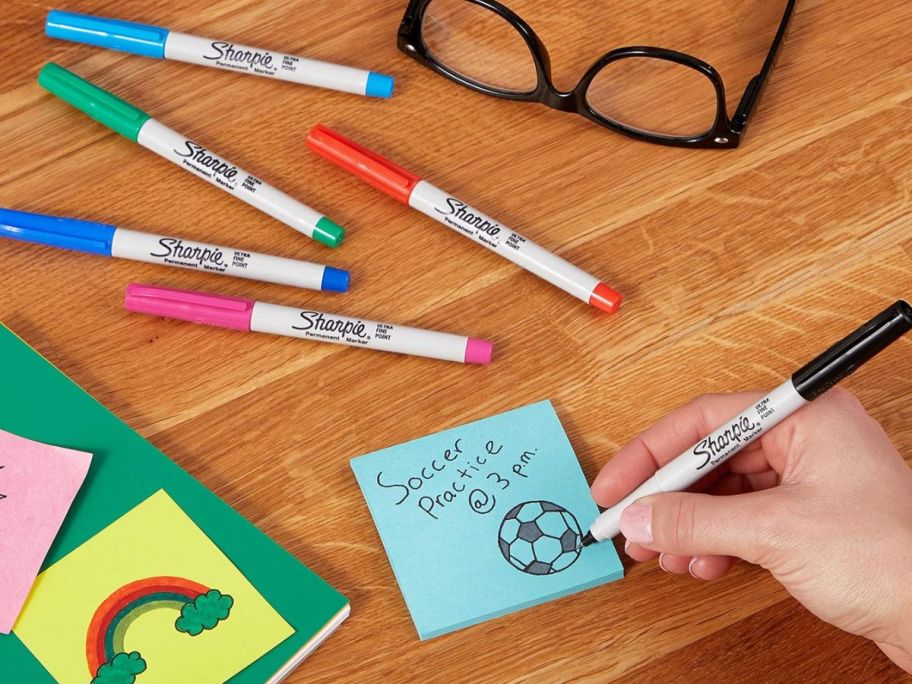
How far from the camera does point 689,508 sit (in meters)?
0.71

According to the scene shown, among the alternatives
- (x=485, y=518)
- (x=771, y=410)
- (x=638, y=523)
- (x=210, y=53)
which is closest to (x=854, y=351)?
(x=771, y=410)

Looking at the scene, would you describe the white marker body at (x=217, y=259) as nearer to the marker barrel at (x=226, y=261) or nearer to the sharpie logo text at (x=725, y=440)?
the marker barrel at (x=226, y=261)

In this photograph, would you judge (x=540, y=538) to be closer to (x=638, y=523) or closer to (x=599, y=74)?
(x=638, y=523)

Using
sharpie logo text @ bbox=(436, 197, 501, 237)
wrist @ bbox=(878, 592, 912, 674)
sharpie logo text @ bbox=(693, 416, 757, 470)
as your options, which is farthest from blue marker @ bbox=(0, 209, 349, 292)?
wrist @ bbox=(878, 592, 912, 674)

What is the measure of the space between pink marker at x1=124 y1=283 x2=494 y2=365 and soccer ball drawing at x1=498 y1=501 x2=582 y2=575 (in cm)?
12

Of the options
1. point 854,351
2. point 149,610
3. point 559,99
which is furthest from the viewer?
point 559,99

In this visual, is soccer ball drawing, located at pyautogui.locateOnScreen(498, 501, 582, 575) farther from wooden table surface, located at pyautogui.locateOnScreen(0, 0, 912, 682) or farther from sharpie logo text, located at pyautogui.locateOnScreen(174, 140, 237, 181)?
sharpie logo text, located at pyautogui.locateOnScreen(174, 140, 237, 181)

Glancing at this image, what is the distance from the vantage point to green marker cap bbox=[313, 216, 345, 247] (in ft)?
2.93

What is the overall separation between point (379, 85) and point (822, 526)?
518 millimetres

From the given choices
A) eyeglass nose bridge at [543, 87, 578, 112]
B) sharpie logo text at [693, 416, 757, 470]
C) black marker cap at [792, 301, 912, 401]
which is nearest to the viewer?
black marker cap at [792, 301, 912, 401]

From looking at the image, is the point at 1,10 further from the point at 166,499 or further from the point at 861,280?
the point at 861,280

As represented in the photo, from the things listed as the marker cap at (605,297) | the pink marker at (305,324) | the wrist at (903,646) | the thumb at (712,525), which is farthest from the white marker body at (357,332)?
the wrist at (903,646)

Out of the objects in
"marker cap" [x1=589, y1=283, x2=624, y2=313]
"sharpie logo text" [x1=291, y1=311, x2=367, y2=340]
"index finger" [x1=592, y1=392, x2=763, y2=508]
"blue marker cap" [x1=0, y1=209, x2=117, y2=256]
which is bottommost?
"index finger" [x1=592, y1=392, x2=763, y2=508]

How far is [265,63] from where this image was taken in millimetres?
969
